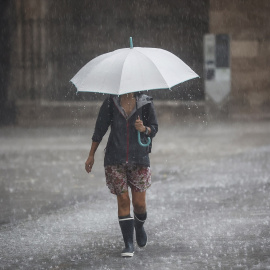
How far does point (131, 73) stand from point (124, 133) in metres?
0.49

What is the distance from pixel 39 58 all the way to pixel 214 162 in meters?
7.12

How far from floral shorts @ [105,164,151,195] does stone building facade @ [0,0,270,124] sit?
37.4 ft

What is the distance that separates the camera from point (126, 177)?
6516 millimetres

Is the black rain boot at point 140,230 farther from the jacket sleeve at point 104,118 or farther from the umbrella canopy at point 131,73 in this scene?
the umbrella canopy at point 131,73

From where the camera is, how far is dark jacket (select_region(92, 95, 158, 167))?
6.36 metres

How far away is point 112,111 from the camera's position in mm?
6492

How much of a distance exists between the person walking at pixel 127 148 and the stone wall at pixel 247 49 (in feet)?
38.4

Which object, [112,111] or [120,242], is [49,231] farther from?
[112,111]

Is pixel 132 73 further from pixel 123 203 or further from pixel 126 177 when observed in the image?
pixel 123 203

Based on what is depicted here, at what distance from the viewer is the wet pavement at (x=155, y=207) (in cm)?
641

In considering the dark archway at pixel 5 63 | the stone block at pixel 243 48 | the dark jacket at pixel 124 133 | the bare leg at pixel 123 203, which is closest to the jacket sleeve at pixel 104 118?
the dark jacket at pixel 124 133

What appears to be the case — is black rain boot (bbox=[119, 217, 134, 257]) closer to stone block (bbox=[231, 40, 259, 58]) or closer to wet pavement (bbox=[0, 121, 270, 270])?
wet pavement (bbox=[0, 121, 270, 270])

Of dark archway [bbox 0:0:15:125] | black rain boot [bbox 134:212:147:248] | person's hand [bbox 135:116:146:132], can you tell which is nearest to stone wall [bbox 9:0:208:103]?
dark archway [bbox 0:0:15:125]

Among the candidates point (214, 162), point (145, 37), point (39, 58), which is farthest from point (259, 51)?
point (214, 162)
